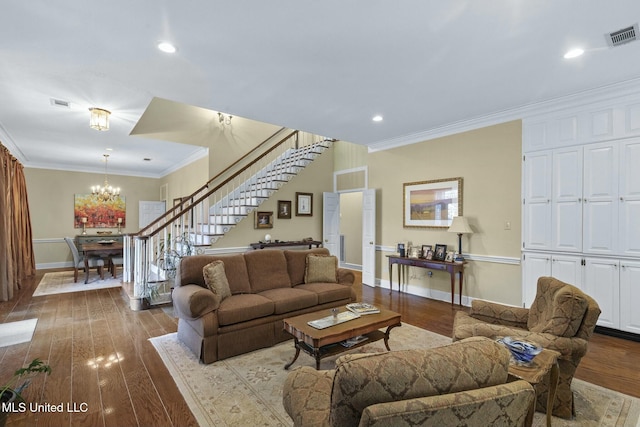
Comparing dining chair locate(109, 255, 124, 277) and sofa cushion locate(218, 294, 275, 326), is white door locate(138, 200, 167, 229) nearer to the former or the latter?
dining chair locate(109, 255, 124, 277)

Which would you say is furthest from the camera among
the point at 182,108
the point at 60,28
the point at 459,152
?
the point at 182,108

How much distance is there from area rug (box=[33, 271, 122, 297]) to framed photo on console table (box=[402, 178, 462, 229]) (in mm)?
5986

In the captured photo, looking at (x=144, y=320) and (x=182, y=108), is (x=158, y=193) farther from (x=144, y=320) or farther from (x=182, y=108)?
(x=144, y=320)

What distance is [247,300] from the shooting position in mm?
3297

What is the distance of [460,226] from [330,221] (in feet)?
11.4

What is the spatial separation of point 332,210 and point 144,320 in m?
4.64

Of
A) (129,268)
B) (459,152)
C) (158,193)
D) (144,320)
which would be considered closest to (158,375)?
(144,320)

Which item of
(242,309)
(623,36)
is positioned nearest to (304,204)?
(242,309)

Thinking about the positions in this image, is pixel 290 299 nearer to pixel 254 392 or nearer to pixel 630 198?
pixel 254 392

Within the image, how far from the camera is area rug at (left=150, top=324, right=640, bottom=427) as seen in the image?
6.89 ft

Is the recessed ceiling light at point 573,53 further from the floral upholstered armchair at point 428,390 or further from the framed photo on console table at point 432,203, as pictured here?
the floral upholstered armchair at point 428,390

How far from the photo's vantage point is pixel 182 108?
6.14 metres

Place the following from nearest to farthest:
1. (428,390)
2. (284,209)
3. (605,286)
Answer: (428,390)
(605,286)
(284,209)

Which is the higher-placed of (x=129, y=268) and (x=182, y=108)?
(x=182, y=108)
